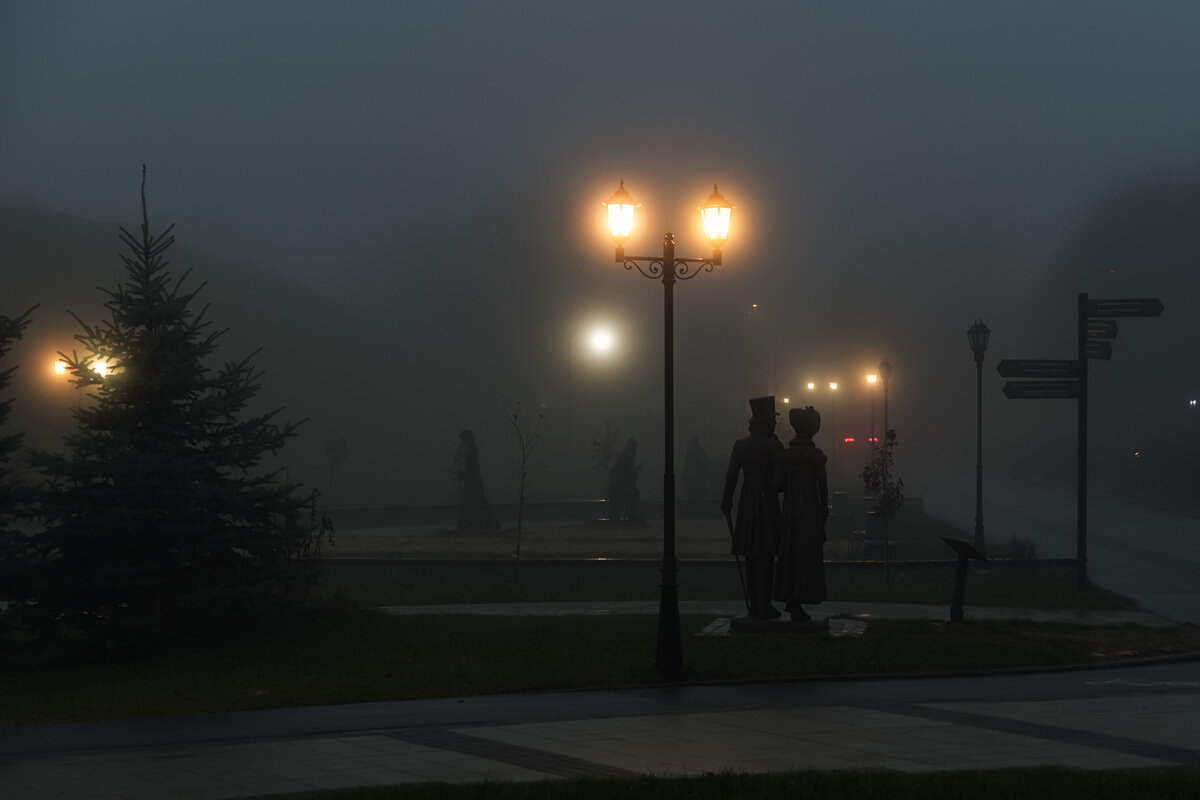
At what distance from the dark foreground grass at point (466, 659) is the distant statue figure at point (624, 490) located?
1113 inches

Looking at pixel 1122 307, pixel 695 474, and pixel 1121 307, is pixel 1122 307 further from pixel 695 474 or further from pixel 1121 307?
pixel 695 474

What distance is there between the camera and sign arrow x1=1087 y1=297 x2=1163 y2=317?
81.3ft

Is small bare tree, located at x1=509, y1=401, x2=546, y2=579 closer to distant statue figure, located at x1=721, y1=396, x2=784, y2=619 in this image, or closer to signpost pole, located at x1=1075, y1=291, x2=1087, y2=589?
distant statue figure, located at x1=721, y1=396, x2=784, y2=619

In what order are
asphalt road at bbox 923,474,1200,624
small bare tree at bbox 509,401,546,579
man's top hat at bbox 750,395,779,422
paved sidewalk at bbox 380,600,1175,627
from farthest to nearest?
1. small bare tree at bbox 509,401,546,579
2. asphalt road at bbox 923,474,1200,624
3. paved sidewalk at bbox 380,600,1175,627
4. man's top hat at bbox 750,395,779,422

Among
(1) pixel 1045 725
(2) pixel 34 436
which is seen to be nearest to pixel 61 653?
(1) pixel 1045 725

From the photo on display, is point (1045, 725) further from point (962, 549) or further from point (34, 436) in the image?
point (34, 436)

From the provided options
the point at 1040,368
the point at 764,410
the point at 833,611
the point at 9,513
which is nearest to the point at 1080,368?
the point at 1040,368

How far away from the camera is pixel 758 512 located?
17.3 meters

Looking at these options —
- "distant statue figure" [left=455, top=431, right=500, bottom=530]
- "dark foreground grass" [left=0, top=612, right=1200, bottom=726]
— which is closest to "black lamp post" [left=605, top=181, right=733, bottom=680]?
"dark foreground grass" [left=0, top=612, right=1200, bottom=726]

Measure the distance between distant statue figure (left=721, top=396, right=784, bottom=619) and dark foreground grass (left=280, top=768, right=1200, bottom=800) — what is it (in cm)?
865

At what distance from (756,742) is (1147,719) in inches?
147

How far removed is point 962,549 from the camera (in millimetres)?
18141

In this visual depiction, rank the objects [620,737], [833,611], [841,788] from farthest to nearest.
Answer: [833,611] < [620,737] < [841,788]

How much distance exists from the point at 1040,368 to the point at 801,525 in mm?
10077
